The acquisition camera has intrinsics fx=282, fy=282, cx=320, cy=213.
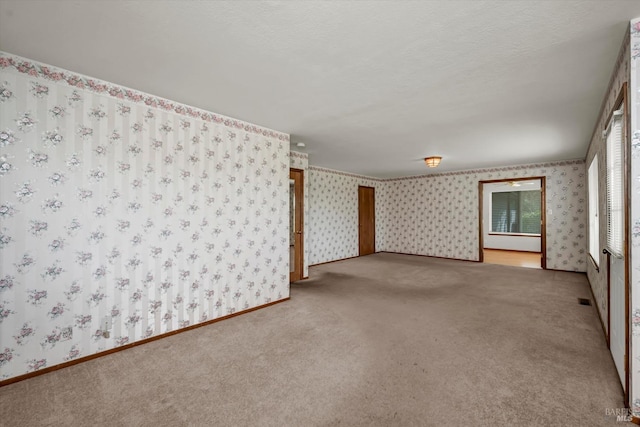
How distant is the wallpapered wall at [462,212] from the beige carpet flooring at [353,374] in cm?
316

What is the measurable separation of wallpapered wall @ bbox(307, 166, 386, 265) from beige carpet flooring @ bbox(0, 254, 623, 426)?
329 cm

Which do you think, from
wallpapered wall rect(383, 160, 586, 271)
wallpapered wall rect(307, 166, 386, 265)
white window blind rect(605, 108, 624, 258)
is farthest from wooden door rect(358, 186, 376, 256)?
white window blind rect(605, 108, 624, 258)

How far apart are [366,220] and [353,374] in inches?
259

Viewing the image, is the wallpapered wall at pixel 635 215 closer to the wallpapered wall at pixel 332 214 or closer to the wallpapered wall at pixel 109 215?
the wallpapered wall at pixel 109 215

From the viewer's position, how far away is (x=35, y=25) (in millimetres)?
1822

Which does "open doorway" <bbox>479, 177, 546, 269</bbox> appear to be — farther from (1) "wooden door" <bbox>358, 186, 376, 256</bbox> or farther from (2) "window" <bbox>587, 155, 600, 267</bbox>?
(2) "window" <bbox>587, 155, 600, 267</bbox>

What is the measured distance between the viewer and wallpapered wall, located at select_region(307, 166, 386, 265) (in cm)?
700

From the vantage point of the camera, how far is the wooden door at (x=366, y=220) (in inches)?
332

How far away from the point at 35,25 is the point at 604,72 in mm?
4262

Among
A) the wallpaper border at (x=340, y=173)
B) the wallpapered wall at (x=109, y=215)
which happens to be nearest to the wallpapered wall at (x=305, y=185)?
the wallpaper border at (x=340, y=173)

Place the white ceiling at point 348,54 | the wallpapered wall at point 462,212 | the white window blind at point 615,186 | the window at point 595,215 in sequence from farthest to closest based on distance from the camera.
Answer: the wallpapered wall at point 462,212 → the window at point 595,215 → the white window blind at point 615,186 → the white ceiling at point 348,54

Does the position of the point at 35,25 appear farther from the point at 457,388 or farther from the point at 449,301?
the point at 449,301

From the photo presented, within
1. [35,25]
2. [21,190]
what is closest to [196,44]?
[35,25]

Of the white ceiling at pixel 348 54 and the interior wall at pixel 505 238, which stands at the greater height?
the white ceiling at pixel 348 54
